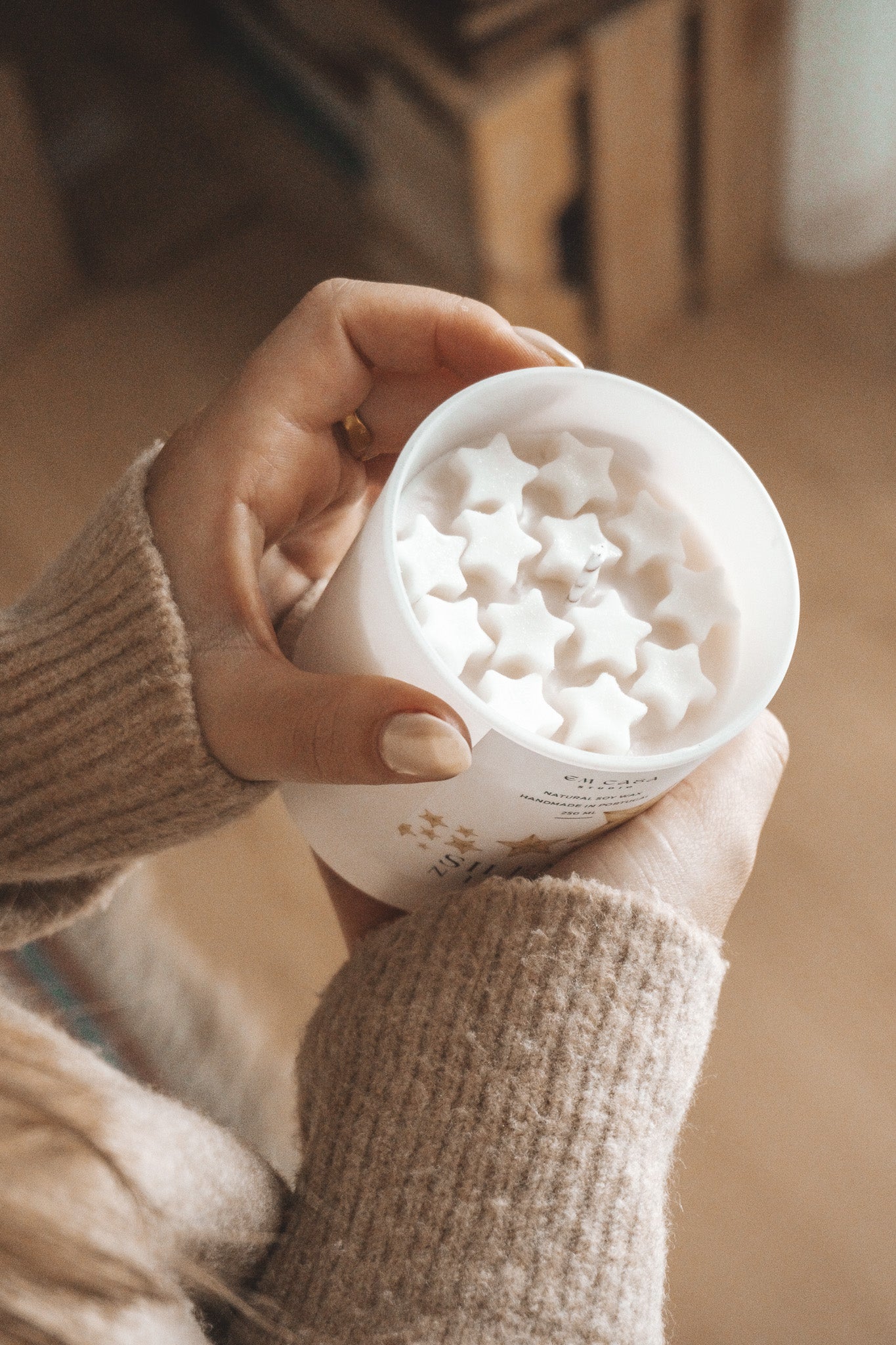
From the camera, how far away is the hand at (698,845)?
0.57 meters

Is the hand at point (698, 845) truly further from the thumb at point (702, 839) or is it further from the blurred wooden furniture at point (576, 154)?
the blurred wooden furniture at point (576, 154)

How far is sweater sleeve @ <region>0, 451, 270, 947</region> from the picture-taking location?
529mm

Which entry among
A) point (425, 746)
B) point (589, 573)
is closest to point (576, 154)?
point (589, 573)

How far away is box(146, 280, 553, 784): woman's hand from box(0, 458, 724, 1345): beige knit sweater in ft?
0.06

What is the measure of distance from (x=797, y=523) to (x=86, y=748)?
2.58 feet

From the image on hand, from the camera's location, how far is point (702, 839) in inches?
23.8

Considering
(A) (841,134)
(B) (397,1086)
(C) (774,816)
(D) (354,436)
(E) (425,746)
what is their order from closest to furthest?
1. (E) (425,746)
2. (B) (397,1086)
3. (D) (354,436)
4. (C) (774,816)
5. (A) (841,134)

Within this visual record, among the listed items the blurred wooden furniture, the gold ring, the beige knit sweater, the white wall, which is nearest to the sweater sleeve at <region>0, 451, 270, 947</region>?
the beige knit sweater

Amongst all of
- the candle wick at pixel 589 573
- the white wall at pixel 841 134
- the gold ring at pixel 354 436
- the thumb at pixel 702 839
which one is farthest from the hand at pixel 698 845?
the white wall at pixel 841 134

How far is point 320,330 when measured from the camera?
58 cm

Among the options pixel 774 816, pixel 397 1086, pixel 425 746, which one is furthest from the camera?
pixel 774 816

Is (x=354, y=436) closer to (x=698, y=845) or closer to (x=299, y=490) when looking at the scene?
(x=299, y=490)

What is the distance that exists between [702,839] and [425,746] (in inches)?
9.3

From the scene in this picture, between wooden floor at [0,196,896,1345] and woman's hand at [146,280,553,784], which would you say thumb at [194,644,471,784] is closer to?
woman's hand at [146,280,553,784]
